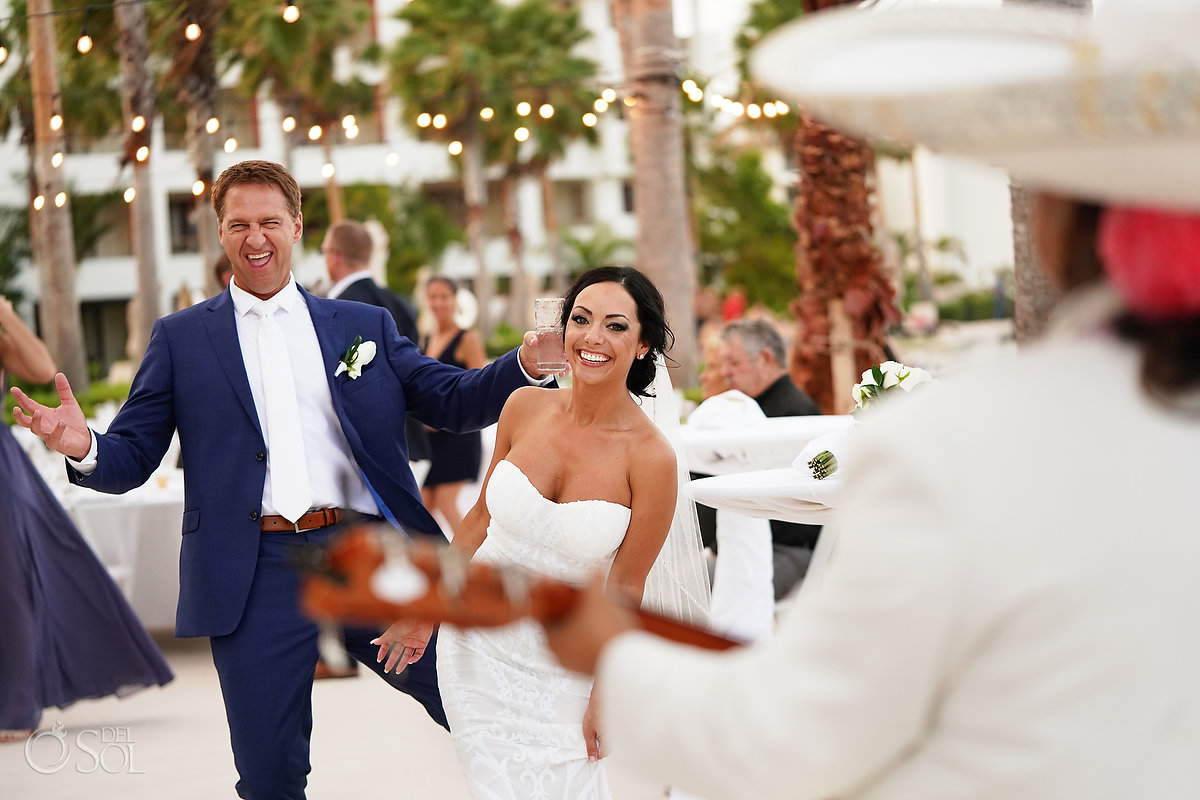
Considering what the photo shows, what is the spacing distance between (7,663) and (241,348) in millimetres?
3066

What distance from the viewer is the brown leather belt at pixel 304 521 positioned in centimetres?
415

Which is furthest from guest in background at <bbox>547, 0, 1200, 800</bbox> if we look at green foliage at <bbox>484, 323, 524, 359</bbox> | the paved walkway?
green foliage at <bbox>484, 323, 524, 359</bbox>

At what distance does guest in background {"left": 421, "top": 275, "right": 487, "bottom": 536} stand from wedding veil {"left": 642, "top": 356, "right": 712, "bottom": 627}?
4.56m

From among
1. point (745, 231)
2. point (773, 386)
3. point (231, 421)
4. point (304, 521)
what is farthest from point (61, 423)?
point (745, 231)

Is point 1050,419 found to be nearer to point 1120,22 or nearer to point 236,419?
point 1120,22

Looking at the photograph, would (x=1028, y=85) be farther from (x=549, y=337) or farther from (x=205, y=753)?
(x=205, y=753)

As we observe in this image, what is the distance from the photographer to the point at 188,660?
8680mm

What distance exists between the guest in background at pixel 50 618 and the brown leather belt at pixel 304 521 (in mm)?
2602

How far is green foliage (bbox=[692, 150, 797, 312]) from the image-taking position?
146 ft

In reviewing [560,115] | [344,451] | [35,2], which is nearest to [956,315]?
[560,115]

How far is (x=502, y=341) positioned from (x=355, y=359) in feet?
112

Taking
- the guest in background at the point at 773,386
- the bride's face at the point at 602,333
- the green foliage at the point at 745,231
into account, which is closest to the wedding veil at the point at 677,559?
the bride's face at the point at 602,333

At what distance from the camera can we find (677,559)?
15.8 ft

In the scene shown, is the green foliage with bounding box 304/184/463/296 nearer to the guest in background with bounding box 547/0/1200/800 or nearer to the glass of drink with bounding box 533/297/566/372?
the glass of drink with bounding box 533/297/566/372
